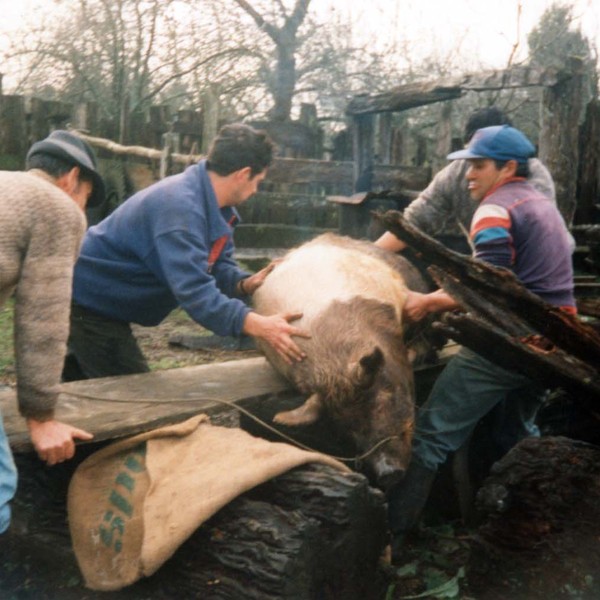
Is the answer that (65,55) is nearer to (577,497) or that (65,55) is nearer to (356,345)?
(356,345)

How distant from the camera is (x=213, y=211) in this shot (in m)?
4.28

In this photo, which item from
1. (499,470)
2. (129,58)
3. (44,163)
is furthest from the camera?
(129,58)

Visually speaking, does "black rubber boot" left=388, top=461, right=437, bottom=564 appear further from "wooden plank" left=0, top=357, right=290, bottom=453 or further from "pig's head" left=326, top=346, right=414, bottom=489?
"wooden plank" left=0, top=357, right=290, bottom=453

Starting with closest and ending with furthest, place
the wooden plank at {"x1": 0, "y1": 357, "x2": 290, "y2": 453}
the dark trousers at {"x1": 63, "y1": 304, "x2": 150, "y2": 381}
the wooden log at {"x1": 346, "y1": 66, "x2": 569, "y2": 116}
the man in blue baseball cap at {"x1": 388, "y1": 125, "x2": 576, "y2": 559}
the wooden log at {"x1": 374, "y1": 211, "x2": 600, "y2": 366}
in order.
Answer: the wooden log at {"x1": 374, "y1": 211, "x2": 600, "y2": 366}, the wooden plank at {"x1": 0, "y1": 357, "x2": 290, "y2": 453}, the man in blue baseball cap at {"x1": 388, "y1": 125, "x2": 576, "y2": 559}, the dark trousers at {"x1": 63, "y1": 304, "x2": 150, "y2": 381}, the wooden log at {"x1": 346, "y1": 66, "x2": 569, "y2": 116}

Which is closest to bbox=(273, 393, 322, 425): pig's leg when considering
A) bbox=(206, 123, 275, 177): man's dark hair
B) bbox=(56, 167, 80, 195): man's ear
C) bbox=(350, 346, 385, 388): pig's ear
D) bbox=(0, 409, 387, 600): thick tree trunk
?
bbox=(350, 346, 385, 388): pig's ear

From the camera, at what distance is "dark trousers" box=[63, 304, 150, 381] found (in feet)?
15.0

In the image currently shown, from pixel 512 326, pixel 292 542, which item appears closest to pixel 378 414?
pixel 512 326

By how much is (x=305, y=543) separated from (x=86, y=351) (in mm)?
2226

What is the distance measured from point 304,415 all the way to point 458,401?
2.87 ft

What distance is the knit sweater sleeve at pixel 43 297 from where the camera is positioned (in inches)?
112

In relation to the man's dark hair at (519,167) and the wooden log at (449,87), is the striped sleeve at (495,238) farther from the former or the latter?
the wooden log at (449,87)

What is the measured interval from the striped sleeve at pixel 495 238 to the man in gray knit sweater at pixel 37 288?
186cm

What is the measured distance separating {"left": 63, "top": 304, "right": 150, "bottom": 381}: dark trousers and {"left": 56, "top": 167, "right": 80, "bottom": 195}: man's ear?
1.54 meters

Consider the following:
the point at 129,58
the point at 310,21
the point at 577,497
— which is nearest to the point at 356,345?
the point at 577,497
